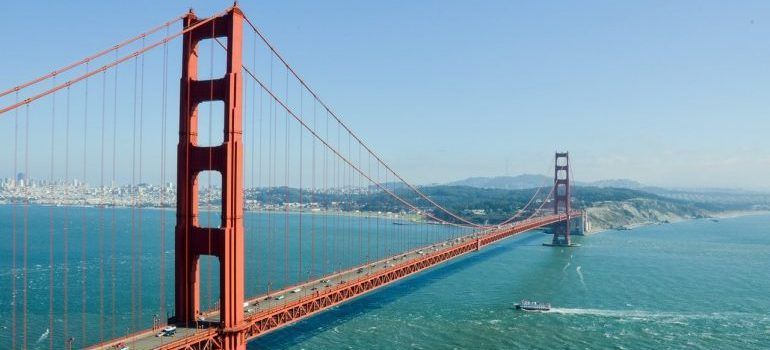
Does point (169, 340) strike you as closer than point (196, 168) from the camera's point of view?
Yes

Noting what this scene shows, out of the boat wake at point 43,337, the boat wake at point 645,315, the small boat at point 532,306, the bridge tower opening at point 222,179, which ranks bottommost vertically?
the boat wake at point 645,315

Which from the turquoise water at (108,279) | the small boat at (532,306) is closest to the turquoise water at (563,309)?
the small boat at (532,306)

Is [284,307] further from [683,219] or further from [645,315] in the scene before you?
[683,219]

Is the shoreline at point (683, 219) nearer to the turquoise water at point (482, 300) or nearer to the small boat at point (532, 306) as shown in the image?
the turquoise water at point (482, 300)

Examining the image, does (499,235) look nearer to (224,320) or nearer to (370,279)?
(370,279)

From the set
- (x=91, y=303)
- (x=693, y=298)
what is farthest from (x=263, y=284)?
(x=693, y=298)

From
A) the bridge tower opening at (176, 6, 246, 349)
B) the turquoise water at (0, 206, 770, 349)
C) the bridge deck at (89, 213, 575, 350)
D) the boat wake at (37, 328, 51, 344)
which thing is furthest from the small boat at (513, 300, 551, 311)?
the boat wake at (37, 328, 51, 344)

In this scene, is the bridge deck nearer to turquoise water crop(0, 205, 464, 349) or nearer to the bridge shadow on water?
the bridge shadow on water
